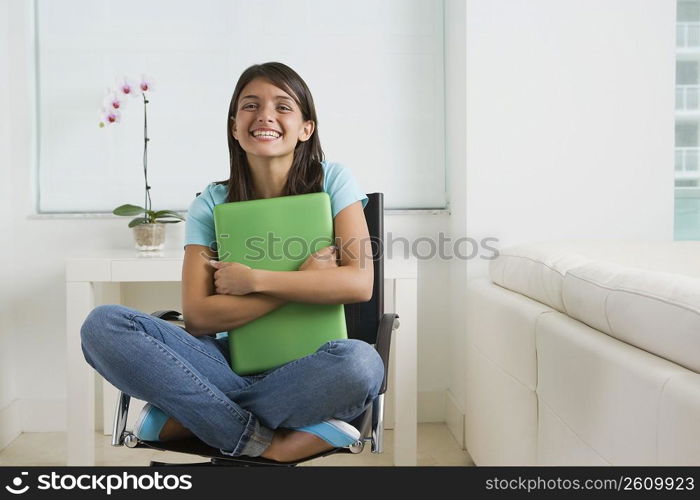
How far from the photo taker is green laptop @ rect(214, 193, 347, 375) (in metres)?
1.27

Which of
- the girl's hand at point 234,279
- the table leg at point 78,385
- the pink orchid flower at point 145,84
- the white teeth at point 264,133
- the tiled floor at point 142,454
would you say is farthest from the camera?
the pink orchid flower at point 145,84

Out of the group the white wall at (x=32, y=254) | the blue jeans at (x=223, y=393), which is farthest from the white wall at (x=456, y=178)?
the blue jeans at (x=223, y=393)

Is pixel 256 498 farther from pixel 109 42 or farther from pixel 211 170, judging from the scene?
pixel 109 42

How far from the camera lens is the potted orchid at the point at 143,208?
2.14 metres

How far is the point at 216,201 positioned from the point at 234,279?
26 cm

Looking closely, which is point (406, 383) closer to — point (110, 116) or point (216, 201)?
point (216, 201)

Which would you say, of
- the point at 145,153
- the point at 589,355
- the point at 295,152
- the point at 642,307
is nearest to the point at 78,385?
the point at 145,153

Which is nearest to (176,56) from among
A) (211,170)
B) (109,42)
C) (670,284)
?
(109,42)

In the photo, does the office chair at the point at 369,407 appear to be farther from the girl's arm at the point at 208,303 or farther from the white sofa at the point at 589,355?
the white sofa at the point at 589,355

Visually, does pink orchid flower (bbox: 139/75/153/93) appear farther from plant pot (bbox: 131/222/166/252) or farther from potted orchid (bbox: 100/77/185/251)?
plant pot (bbox: 131/222/166/252)

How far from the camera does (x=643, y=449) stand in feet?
3.20

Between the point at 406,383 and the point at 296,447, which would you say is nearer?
the point at 296,447

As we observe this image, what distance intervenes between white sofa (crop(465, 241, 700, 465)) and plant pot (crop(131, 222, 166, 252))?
101 cm

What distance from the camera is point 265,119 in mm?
→ 1369
